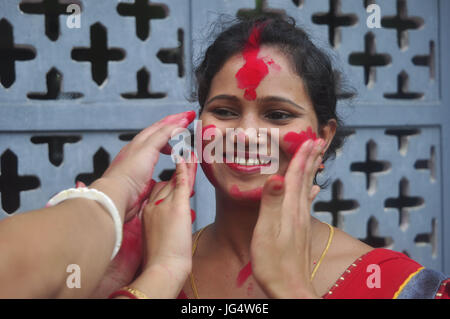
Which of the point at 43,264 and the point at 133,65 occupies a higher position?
the point at 133,65

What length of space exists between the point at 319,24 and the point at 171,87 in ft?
3.11

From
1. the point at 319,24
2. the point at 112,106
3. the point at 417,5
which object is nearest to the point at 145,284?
the point at 112,106

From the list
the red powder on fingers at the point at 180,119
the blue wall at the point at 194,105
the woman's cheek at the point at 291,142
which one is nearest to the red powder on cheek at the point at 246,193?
the woman's cheek at the point at 291,142

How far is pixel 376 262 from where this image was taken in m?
1.34

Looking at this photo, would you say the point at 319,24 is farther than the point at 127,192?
Yes

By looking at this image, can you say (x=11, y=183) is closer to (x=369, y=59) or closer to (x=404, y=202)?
(x=369, y=59)

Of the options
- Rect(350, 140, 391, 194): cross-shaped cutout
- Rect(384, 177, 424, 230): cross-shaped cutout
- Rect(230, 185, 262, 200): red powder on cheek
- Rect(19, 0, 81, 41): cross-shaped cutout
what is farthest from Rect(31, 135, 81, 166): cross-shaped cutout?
Rect(384, 177, 424, 230): cross-shaped cutout

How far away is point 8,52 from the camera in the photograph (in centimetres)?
236

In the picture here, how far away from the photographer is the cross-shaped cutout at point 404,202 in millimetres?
2711

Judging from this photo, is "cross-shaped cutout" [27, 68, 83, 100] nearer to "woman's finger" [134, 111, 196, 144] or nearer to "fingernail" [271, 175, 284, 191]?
"woman's finger" [134, 111, 196, 144]

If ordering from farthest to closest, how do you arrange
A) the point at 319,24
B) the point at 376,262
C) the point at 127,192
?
1. the point at 319,24
2. the point at 376,262
3. the point at 127,192

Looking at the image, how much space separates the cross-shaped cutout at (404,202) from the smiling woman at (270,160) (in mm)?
1346

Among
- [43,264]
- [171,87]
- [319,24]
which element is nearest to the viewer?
[43,264]
